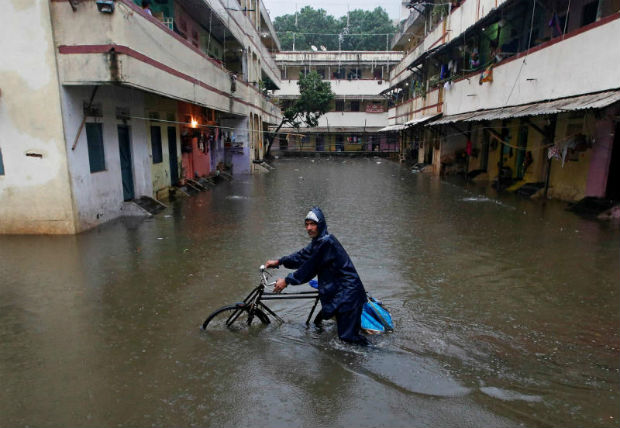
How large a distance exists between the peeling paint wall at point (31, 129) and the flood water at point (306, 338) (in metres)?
0.61

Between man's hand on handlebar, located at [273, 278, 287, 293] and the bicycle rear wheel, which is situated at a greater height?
man's hand on handlebar, located at [273, 278, 287, 293]

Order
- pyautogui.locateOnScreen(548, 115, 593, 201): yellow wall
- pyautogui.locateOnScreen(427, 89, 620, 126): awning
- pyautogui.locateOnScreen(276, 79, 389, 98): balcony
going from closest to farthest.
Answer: pyautogui.locateOnScreen(427, 89, 620, 126): awning, pyautogui.locateOnScreen(548, 115, 593, 201): yellow wall, pyautogui.locateOnScreen(276, 79, 389, 98): balcony

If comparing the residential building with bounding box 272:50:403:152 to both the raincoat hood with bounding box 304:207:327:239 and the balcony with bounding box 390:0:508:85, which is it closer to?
the balcony with bounding box 390:0:508:85

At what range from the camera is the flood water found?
3.40 m

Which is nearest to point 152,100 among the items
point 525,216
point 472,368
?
point 525,216

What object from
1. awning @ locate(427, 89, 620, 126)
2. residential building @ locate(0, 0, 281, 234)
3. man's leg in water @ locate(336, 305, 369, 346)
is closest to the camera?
man's leg in water @ locate(336, 305, 369, 346)

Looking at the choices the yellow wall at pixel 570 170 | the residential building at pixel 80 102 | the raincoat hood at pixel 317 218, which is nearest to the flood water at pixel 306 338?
the residential building at pixel 80 102

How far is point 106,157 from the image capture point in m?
10.5

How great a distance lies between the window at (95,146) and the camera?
32.0 feet

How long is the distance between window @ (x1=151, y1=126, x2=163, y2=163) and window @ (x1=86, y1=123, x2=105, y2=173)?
3951 millimetres

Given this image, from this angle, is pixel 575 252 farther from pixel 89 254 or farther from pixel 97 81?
pixel 97 81

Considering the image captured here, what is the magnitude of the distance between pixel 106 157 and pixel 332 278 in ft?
28.0

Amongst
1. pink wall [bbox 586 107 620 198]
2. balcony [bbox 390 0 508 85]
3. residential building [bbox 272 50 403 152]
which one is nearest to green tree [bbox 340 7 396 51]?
residential building [bbox 272 50 403 152]

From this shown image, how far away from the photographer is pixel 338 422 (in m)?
3.25
